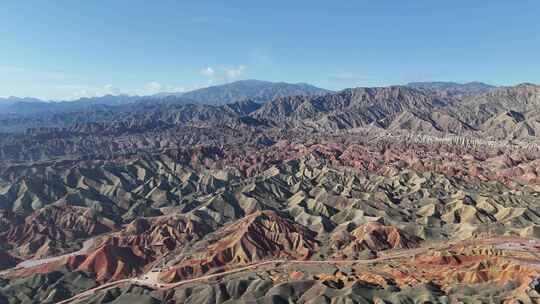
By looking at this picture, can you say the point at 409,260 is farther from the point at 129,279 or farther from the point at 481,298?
the point at 129,279

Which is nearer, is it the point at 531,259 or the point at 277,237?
the point at 531,259

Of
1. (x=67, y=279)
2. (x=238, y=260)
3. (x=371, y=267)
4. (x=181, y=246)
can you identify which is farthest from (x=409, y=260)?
(x=67, y=279)

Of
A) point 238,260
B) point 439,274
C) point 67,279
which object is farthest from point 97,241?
point 439,274

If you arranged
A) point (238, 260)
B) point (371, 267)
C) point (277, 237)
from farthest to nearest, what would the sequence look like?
1. point (277, 237)
2. point (238, 260)
3. point (371, 267)

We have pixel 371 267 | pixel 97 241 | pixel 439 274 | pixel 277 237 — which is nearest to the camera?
pixel 439 274

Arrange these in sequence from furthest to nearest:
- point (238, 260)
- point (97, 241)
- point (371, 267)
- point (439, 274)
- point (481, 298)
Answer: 1. point (97, 241)
2. point (238, 260)
3. point (371, 267)
4. point (439, 274)
5. point (481, 298)

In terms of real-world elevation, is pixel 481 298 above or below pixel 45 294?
above

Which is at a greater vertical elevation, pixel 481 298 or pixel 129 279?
pixel 481 298

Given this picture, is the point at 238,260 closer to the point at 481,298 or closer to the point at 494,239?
the point at 481,298

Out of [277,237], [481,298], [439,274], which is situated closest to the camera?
[481,298]
